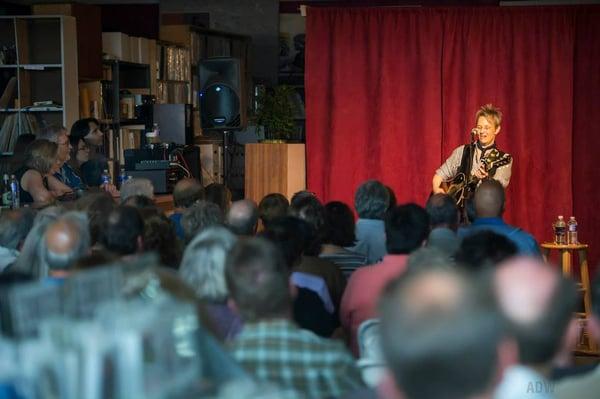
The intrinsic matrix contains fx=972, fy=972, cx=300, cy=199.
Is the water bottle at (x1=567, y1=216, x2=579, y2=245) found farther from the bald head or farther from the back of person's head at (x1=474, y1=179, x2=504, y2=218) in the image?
the bald head

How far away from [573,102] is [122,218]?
526 centimetres

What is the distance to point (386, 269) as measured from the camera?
3611 millimetres

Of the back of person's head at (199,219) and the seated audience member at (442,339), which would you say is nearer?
the seated audience member at (442,339)

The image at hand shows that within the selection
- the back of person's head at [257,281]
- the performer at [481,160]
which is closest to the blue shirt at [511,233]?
the back of person's head at [257,281]

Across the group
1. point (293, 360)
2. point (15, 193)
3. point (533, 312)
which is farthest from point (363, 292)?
point (15, 193)

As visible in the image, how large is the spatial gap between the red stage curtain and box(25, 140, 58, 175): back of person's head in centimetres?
244

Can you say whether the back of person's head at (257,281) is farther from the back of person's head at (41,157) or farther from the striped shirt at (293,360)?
the back of person's head at (41,157)

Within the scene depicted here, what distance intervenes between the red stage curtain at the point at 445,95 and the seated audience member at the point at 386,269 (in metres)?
4.03

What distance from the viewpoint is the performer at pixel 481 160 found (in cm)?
723

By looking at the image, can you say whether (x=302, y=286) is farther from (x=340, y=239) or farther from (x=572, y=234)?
(x=572, y=234)

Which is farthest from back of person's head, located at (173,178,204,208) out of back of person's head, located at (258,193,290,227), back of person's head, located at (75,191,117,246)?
back of person's head, located at (75,191,117,246)

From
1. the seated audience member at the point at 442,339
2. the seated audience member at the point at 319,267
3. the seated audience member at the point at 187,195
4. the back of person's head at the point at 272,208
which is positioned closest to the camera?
the seated audience member at the point at 442,339

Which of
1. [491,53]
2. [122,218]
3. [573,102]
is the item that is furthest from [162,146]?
[122,218]

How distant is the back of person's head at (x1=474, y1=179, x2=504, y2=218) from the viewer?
465 cm
